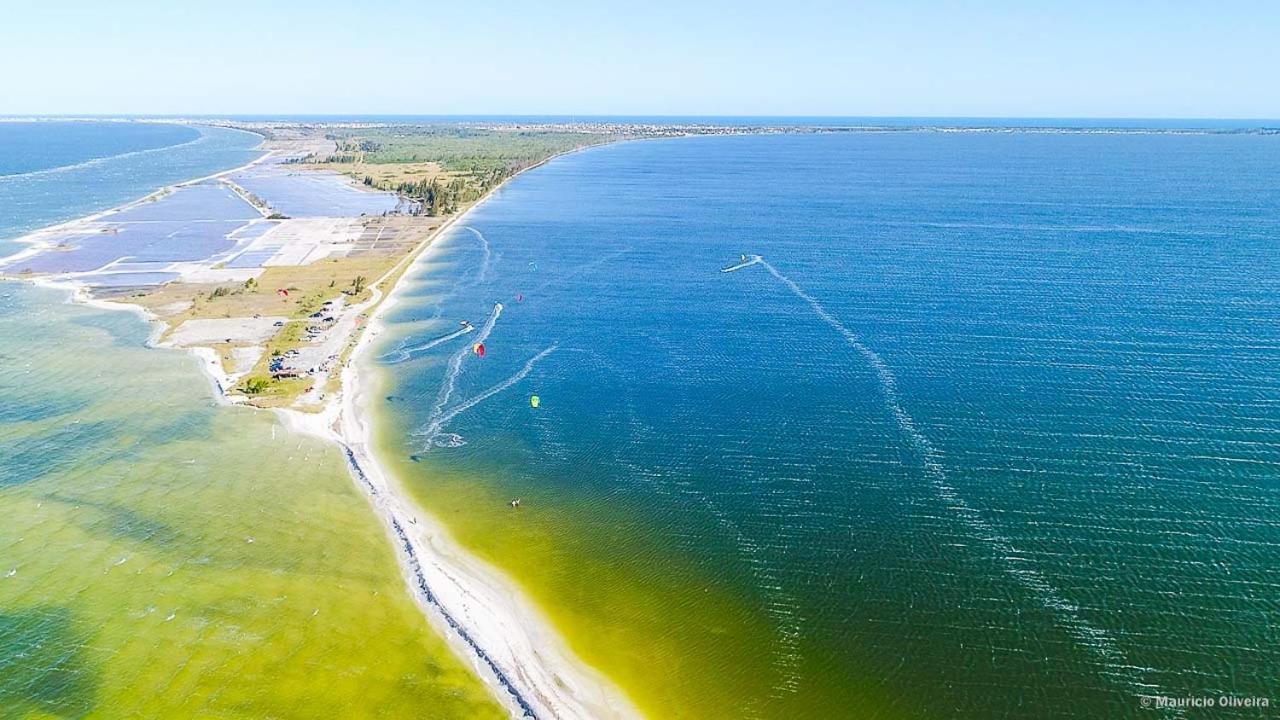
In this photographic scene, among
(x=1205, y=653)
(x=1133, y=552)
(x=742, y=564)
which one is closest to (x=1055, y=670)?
(x=1205, y=653)

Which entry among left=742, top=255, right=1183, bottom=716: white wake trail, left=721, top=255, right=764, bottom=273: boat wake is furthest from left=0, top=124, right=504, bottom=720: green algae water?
left=721, top=255, right=764, bottom=273: boat wake

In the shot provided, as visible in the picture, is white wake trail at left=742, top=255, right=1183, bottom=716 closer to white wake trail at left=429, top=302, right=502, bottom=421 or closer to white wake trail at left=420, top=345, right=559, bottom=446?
white wake trail at left=420, top=345, right=559, bottom=446

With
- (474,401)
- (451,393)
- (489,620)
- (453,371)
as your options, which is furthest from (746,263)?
(489,620)

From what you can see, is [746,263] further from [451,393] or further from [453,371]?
[451,393]

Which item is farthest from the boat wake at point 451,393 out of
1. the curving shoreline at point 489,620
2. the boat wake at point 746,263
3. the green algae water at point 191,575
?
the boat wake at point 746,263

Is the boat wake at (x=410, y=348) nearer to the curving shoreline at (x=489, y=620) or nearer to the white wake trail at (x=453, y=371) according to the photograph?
the white wake trail at (x=453, y=371)

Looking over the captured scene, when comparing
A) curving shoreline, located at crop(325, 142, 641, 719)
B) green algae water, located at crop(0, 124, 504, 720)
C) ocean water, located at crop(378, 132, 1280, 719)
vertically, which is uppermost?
ocean water, located at crop(378, 132, 1280, 719)
